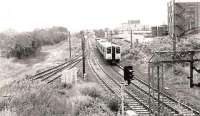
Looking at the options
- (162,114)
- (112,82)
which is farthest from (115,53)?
(162,114)

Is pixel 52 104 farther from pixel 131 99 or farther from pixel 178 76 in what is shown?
pixel 178 76

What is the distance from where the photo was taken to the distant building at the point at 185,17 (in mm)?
64750

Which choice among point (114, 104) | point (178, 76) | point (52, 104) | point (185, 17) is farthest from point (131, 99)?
point (185, 17)

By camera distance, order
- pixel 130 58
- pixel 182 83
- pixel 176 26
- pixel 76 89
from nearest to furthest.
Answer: pixel 76 89, pixel 182 83, pixel 130 58, pixel 176 26

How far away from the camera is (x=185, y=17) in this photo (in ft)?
217

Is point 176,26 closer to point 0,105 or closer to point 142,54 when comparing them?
point 142,54

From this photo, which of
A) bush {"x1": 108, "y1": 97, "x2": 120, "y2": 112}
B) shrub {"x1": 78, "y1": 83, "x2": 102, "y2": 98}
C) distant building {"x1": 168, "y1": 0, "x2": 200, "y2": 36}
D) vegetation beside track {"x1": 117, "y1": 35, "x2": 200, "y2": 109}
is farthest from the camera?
distant building {"x1": 168, "y1": 0, "x2": 200, "y2": 36}

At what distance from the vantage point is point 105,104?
74.1 feet

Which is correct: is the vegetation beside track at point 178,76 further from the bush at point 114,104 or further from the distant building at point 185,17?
the distant building at point 185,17

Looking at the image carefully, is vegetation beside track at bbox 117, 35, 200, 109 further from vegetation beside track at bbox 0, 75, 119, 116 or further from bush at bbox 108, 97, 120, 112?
vegetation beside track at bbox 0, 75, 119, 116

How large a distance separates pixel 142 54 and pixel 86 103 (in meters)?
35.1

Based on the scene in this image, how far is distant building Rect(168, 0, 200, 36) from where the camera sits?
6475cm

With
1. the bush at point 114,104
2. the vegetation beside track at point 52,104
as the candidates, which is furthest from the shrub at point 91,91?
the bush at point 114,104

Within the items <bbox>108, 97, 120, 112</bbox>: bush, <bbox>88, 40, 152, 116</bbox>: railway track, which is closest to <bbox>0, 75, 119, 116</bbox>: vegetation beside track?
<bbox>108, 97, 120, 112</bbox>: bush
